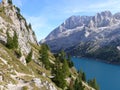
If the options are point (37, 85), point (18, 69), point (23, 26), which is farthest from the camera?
point (23, 26)

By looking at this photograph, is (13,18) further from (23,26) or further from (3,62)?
(3,62)

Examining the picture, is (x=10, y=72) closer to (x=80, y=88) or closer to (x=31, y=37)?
(x=80, y=88)

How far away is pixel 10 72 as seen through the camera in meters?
60.5

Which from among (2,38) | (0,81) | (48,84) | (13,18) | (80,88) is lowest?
(80,88)

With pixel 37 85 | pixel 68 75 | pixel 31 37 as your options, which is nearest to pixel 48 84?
pixel 37 85

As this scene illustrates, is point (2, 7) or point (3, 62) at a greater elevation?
point (2, 7)

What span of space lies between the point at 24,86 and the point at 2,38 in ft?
109

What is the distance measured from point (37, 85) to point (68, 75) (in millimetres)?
52805

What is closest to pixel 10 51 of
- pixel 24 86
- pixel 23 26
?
pixel 24 86

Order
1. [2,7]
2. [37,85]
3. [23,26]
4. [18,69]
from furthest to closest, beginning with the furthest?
[23,26] → [2,7] → [18,69] → [37,85]

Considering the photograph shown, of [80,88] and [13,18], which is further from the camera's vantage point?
[13,18]

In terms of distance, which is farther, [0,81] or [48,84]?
[48,84]

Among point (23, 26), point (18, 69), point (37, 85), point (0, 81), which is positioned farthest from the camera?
point (23, 26)

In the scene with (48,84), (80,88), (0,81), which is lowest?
(80,88)
